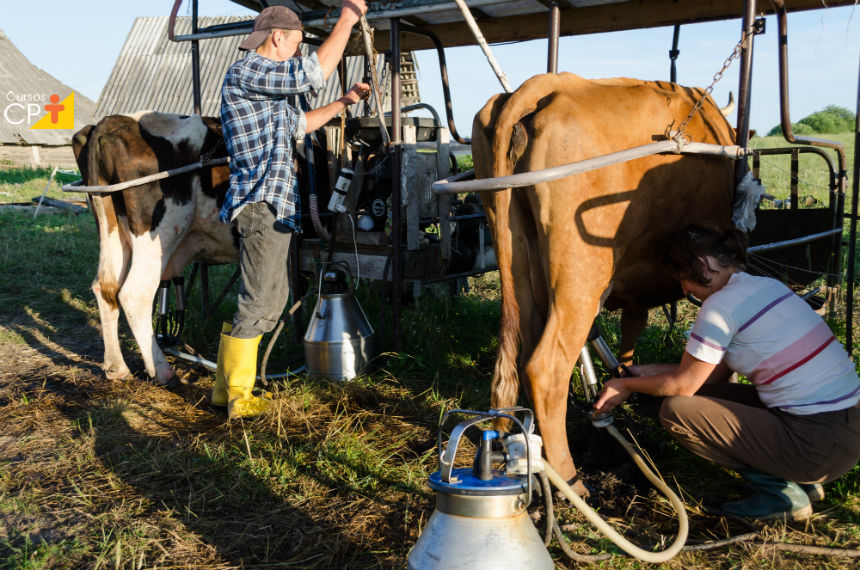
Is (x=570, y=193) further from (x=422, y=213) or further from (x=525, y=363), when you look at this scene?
(x=422, y=213)

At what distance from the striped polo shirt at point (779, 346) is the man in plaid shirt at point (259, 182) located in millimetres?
2437

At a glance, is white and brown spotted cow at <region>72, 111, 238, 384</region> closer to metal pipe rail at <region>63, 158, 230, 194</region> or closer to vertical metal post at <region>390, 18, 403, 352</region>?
metal pipe rail at <region>63, 158, 230, 194</region>

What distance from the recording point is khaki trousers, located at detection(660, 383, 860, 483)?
2.82 m

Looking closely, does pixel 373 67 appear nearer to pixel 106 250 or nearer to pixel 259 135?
pixel 259 135

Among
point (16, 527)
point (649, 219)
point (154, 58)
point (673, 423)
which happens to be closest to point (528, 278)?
point (649, 219)

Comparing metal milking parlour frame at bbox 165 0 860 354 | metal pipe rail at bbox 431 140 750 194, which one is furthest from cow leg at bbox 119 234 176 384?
metal pipe rail at bbox 431 140 750 194

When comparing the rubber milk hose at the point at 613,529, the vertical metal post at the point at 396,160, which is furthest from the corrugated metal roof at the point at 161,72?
the rubber milk hose at the point at 613,529

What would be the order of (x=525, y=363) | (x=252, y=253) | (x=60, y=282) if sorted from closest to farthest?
1. (x=525, y=363)
2. (x=252, y=253)
3. (x=60, y=282)

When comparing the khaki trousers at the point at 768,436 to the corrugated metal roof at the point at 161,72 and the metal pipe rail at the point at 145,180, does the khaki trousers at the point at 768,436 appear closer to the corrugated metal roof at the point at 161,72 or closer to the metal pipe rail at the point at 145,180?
the metal pipe rail at the point at 145,180

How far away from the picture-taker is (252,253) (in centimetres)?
421

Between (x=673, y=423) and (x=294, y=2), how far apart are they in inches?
152

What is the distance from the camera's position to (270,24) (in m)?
4.14

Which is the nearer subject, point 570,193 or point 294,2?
point 570,193

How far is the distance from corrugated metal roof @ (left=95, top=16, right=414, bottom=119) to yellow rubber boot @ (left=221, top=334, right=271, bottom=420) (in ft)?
85.6
